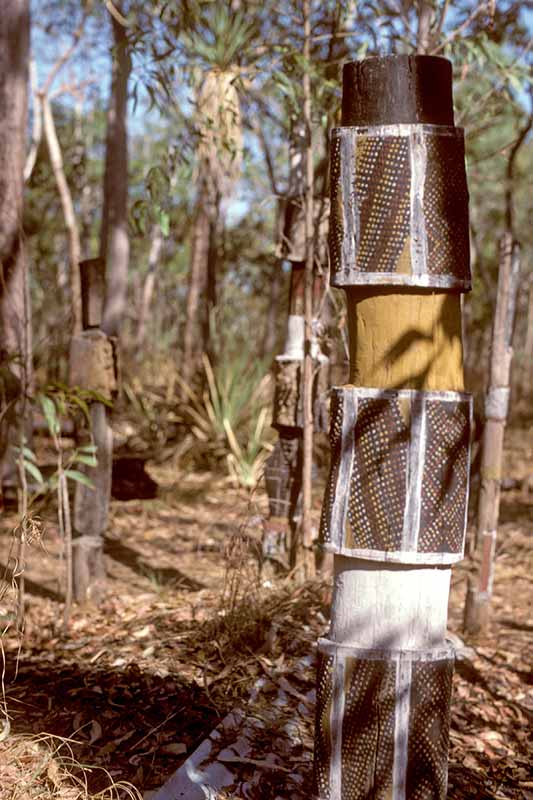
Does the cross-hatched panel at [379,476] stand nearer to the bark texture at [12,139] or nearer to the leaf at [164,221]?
the leaf at [164,221]

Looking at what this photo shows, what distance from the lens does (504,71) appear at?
18.3 ft

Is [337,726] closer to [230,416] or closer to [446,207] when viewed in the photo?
[446,207]

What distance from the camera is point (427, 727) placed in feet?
6.65

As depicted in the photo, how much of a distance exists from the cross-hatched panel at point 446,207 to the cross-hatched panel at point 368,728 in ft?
3.00

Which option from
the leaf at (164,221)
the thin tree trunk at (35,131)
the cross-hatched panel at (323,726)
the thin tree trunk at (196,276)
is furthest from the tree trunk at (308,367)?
the thin tree trunk at (196,276)

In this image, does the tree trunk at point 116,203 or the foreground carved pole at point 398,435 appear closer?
the foreground carved pole at point 398,435

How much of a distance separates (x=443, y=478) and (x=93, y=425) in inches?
116

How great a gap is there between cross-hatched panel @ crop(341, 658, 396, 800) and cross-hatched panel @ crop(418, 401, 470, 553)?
305 millimetres

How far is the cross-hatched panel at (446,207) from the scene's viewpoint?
1.99m

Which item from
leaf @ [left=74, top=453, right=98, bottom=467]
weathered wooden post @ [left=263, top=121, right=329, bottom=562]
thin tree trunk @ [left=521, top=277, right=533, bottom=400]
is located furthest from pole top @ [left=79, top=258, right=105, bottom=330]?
thin tree trunk @ [left=521, top=277, right=533, bottom=400]

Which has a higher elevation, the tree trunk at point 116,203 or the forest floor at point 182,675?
the tree trunk at point 116,203

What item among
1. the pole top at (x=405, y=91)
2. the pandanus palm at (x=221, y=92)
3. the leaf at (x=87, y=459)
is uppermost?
the pandanus palm at (x=221, y=92)

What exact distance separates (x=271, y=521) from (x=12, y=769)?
7.92 ft

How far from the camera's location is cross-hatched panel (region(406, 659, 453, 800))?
201 centimetres
